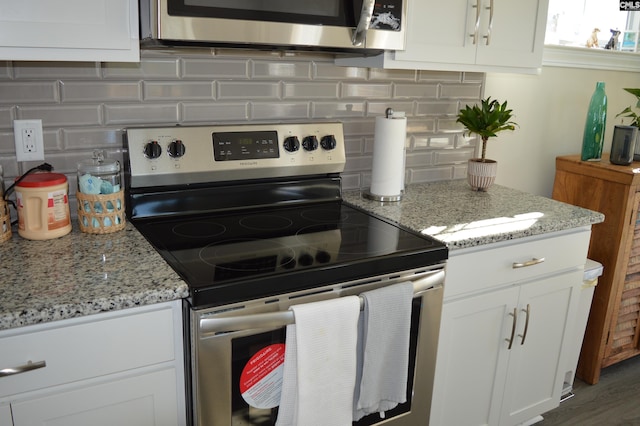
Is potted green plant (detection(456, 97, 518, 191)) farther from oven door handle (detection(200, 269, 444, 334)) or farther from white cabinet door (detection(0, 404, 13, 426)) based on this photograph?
white cabinet door (detection(0, 404, 13, 426))

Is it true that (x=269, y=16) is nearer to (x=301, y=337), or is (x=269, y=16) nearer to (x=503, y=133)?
(x=301, y=337)

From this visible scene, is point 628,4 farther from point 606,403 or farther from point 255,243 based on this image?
point 255,243

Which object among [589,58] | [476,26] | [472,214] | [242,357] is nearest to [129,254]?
[242,357]

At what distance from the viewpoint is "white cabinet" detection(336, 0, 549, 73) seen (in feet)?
6.07

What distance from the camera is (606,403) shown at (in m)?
2.50

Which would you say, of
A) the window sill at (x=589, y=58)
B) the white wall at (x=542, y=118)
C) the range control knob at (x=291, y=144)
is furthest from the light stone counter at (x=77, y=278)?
the window sill at (x=589, y=58)

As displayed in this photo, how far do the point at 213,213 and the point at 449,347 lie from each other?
2.86ft

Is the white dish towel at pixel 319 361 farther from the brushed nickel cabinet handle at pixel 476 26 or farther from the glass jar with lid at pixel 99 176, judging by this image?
the brushed nickel cabinet handle at pixel 476 26

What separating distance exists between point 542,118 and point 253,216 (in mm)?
1684

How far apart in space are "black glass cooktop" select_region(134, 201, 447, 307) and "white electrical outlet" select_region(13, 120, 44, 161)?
1.12 ft

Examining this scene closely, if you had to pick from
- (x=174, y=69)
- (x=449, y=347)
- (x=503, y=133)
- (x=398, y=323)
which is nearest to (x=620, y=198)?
(x=503, y=133)

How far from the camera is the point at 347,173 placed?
2.19m

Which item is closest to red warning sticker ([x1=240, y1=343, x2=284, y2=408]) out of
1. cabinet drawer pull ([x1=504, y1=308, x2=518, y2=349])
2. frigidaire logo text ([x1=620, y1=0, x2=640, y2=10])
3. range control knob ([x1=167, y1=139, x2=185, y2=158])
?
range control knob ([x1=167, y1=139, x2=185, y2=158])

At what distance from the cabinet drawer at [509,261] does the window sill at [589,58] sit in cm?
104
